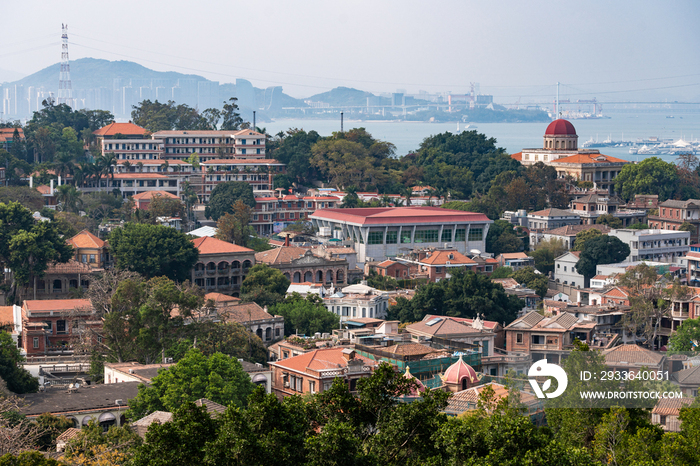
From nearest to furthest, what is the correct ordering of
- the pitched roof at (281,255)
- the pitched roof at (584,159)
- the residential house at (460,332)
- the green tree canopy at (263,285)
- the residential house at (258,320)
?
the residential house at (460,332) → the residential house at (258,320) → the green tree canopy at (263,285) → the pitched roof at (281,255) → the pitched roof at (584,159)

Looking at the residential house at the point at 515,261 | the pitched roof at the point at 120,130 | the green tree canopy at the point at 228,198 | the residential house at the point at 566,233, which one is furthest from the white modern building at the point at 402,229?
the pitched roof at the point at 120,130

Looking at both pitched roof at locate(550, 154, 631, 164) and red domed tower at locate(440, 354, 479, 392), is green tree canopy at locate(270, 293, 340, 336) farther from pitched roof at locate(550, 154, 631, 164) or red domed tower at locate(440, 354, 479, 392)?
pitched roof at locate(550, 154, 631, 164)

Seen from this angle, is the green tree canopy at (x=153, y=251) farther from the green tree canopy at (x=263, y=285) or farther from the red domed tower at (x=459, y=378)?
the red domed tower at (x=459, y=378)

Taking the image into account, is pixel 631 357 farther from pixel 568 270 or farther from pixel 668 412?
pixel 568 270

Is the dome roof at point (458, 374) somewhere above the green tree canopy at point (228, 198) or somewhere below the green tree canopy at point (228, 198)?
below

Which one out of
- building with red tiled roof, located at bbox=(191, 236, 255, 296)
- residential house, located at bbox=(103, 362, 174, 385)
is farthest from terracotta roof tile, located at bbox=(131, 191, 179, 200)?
residential house, located at bbox=(103, 362, 174, 385)

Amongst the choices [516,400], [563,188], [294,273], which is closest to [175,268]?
[294,273]

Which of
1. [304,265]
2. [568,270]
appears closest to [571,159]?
[568,270]
